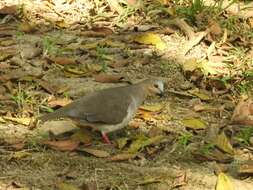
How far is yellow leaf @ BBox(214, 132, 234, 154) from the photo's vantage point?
504 cm

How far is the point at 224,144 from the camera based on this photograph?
201 inches

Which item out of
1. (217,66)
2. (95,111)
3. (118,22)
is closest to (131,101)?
(95,111)

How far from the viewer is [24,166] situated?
15.4 feet

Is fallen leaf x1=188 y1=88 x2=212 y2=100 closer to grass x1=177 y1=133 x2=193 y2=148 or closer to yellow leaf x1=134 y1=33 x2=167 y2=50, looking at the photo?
grass x1=177 y1=133 x2=193 y2=148

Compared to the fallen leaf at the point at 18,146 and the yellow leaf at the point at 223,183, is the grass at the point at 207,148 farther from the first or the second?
the fallen leaf at the point at 18,146

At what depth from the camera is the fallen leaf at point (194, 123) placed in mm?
5359

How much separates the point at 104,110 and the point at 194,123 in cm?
81

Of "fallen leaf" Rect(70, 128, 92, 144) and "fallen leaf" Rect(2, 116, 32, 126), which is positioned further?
"fallen leaf" Rect(2, 116, 32, 126)

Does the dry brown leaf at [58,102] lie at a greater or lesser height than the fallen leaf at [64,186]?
greater

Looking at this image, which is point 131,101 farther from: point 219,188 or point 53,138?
point 219,188

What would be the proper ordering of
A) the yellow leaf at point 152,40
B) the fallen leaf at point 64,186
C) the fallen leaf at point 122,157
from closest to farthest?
the fallen leaf at point 64,186, the fallen leaf at point 122,157, the yellow leaf at point 152,40

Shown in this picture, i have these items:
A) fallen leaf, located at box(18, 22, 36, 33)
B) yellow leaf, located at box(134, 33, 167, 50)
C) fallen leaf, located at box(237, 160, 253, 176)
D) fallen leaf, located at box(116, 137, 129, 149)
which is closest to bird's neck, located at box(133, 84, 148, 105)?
fallen leaf, located at box(116, 137, 129, 149)

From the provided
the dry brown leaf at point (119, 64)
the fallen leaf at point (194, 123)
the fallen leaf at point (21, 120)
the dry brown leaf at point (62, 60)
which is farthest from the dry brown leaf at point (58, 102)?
the fallen leaf at point (194, 123)

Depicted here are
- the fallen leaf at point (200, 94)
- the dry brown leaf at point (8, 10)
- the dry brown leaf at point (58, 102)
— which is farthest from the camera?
the dry brown leaf at point (8, 10)
